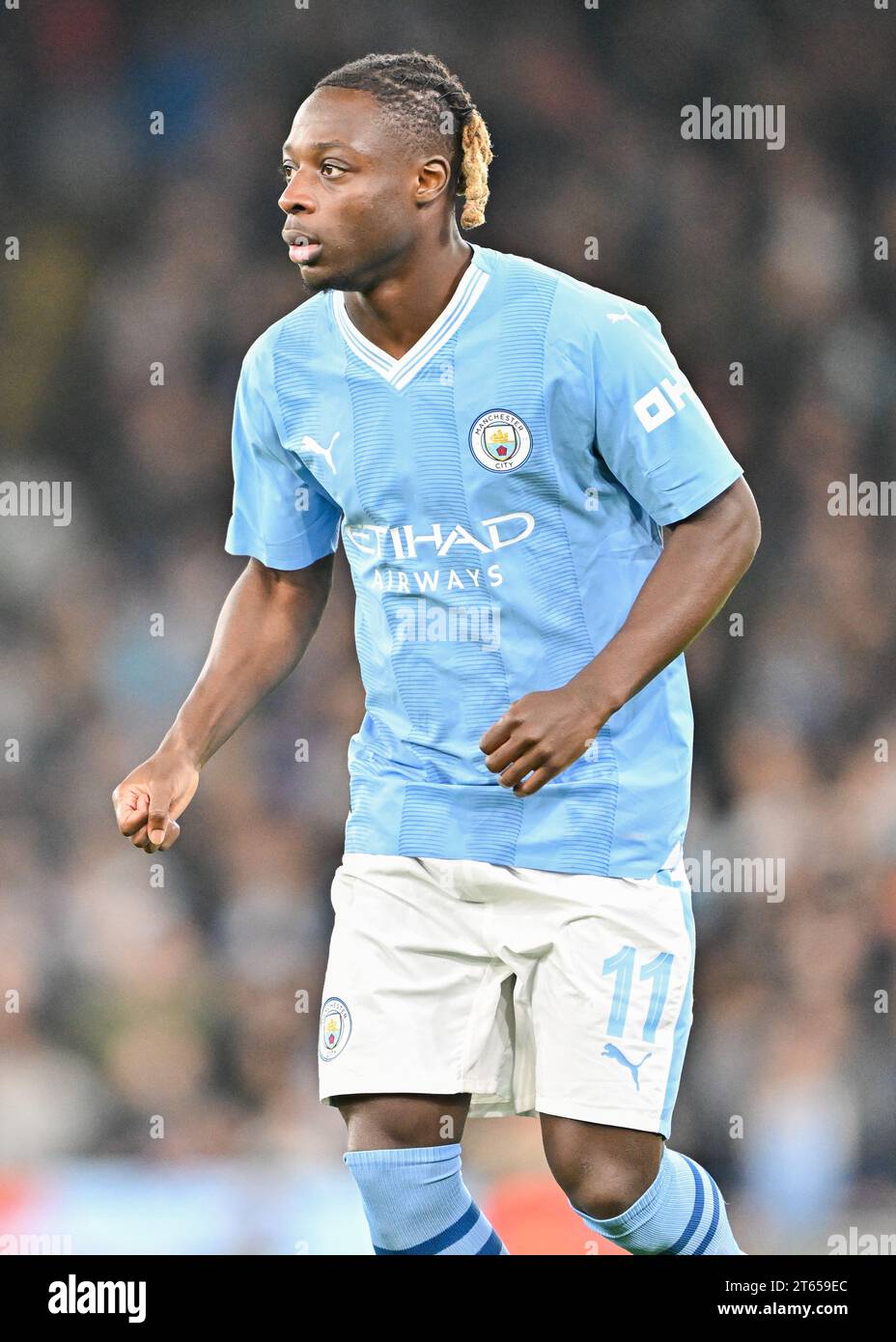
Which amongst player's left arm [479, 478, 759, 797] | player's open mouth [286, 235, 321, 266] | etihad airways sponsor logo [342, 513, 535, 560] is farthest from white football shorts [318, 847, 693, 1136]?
player's open mouth [286, 235, 321, 266]

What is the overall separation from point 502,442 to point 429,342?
0.66 feet

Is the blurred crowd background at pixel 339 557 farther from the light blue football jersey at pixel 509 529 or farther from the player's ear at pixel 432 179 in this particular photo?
the player's ear at pixel 432 179

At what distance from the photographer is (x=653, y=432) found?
8.57ft

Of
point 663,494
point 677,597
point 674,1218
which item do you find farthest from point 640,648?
point 674,1218

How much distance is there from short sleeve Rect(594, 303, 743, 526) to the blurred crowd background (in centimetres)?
251

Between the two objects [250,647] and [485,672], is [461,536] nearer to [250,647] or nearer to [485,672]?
[485,672]

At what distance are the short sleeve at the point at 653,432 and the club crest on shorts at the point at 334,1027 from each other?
0.84 m

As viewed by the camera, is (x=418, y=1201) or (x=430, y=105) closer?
(x=418, y=1201)

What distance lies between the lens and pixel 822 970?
17.1ft

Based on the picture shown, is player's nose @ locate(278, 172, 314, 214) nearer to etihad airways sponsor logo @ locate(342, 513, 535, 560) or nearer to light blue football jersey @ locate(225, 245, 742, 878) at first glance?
light blue football jersey @ locate(225, 245, 742, 878)

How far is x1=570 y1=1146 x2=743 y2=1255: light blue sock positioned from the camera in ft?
8.73

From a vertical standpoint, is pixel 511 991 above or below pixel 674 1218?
above

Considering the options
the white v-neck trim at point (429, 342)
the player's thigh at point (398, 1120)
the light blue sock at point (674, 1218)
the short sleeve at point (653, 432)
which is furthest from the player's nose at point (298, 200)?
the light blue sock at point (674, 1218)
